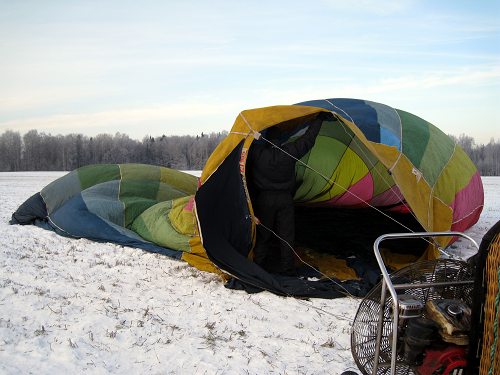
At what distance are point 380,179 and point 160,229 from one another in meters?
3.19

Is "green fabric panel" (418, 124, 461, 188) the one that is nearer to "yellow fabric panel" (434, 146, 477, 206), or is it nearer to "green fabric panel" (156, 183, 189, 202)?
"yellow fabric panel" (434, 146, 477, 206)

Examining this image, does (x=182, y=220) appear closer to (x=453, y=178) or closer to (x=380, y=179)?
(x=380, y=179)

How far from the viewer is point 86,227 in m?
5.81

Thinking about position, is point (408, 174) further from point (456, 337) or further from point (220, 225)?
point (456, 337)

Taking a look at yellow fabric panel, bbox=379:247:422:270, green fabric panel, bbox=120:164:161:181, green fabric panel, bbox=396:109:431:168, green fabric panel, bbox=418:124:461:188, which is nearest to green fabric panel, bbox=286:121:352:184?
green fabric panel, bbox=396:109:431:168

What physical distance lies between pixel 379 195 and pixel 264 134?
2181 mm

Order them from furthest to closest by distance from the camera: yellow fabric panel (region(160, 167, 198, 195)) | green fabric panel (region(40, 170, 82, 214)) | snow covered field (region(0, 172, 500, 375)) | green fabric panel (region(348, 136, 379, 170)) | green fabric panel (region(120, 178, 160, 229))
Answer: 1. yellow fabric panel (region(160, 167, 198, 195))
2. green fabric panel (region(40, 170, 82, 214))
3. green fabric panel (region(120, 178, 160, 229))
4. green fabric panel (region(348, 136, 379, 170))
5. snow covered field (region(0, 172, 500, 375))

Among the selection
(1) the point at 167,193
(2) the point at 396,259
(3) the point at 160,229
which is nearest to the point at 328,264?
(2) the point at 396,259

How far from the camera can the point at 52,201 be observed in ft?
22.5

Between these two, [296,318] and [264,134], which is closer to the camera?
[296,318]

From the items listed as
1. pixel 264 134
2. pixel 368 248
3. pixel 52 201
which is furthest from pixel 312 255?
pixel 52 201

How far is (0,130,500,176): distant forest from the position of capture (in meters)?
51.1

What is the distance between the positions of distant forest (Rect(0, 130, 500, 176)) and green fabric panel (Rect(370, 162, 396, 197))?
4571 cm

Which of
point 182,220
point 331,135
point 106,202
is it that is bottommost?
point 182,220
